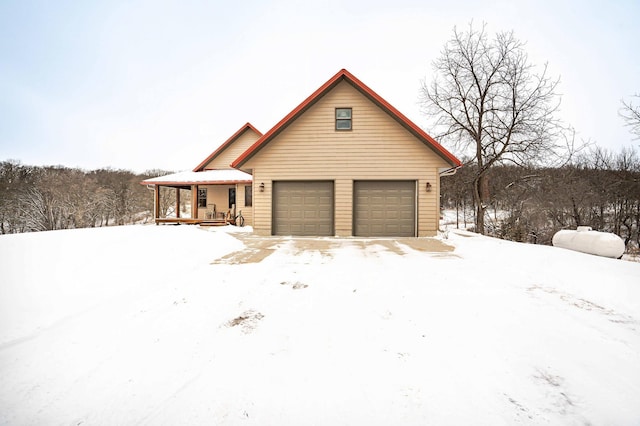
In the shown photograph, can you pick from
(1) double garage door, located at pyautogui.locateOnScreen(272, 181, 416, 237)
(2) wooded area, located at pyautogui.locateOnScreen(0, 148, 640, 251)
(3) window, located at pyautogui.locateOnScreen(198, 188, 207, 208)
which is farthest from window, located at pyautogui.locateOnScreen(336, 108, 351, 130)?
(3) window, located at pyautogui.locateOnScreen(198, 188, 207, 208)

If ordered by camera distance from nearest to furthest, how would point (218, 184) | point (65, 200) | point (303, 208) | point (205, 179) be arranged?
1. point (303, 208)
2. point (205, 179)
3. point (218, 184)
4. point (65, 200)

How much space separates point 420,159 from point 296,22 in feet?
101

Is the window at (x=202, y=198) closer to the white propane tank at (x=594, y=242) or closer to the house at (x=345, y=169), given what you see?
the house at (x=345, y=169)

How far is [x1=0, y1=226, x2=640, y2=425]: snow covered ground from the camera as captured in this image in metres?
1.65

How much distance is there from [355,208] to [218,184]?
10.9 m

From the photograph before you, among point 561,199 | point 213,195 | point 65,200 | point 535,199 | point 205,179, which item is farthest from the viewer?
point 65,200

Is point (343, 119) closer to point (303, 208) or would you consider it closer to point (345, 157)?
point (345, 157)

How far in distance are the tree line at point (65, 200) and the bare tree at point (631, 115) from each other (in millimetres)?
39124

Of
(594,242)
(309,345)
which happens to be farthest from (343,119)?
(309,345)

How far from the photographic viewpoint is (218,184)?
56.9ft

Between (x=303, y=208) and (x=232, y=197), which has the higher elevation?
(x=232, y=197)

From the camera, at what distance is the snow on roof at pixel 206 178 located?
1642 centimetres

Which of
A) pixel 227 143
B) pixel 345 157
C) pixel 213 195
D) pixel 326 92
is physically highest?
pixel 326 92

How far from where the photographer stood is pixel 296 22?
31.7m
